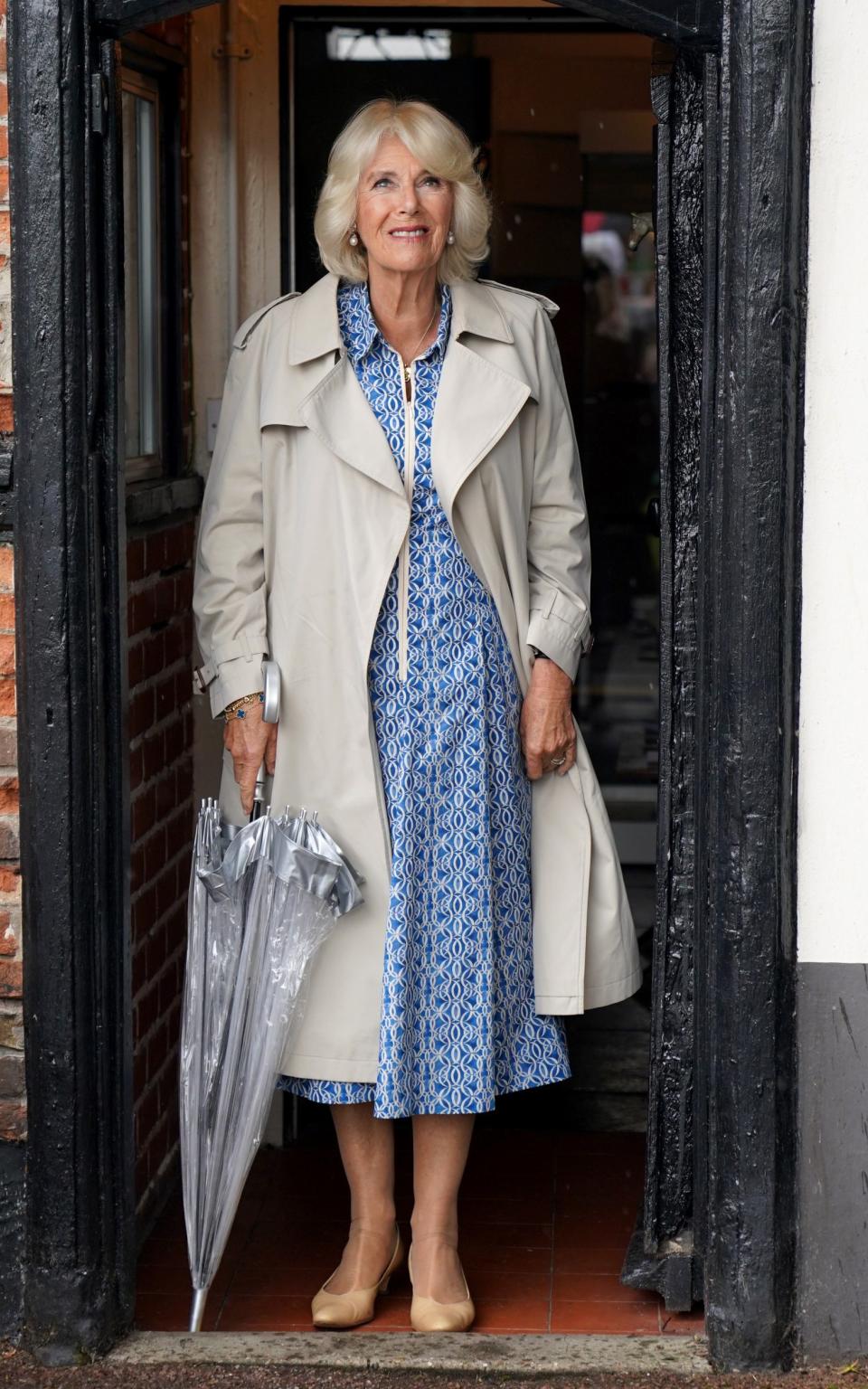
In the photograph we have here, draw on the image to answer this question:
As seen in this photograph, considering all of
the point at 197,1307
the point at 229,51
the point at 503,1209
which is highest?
the point at 229,51

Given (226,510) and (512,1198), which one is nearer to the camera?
(226,510)

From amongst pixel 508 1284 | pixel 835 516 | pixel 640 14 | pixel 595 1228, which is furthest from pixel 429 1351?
pixel 640 14

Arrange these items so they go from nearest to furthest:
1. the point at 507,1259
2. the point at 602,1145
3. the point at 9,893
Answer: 1. the point at 9,893
2. the point at 507,1259
3. the point at 602,1145

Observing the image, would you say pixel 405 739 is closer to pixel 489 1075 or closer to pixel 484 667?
pixel 484 667

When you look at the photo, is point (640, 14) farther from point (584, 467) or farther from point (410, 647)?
point (584, 467)

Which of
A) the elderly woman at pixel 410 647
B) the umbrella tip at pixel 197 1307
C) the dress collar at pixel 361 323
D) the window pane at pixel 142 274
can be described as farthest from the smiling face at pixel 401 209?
the umbrella tip at pixel 197 1307

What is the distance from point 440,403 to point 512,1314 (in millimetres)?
1793

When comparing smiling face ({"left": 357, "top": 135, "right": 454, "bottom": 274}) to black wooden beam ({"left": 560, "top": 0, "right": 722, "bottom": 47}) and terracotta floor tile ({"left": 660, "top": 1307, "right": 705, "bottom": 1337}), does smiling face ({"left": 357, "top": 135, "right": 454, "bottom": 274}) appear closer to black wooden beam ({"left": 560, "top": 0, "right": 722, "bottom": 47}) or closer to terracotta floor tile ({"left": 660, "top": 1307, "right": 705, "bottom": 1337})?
black wooden beam ({"left": 560, "top": 0, "right": 722, "bottom": 47})

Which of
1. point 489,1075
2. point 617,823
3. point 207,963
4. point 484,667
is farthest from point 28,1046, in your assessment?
point 617,823

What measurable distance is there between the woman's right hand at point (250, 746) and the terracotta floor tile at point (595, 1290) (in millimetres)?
1188

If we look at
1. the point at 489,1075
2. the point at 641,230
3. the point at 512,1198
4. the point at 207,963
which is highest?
the point at 641,230

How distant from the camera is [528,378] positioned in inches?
138

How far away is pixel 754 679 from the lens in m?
3.17

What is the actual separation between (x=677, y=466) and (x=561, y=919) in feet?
3.00
